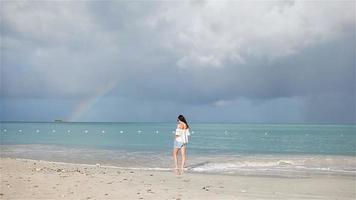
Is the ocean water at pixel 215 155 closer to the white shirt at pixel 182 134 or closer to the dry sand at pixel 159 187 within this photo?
the white shirt at pixel 182 134

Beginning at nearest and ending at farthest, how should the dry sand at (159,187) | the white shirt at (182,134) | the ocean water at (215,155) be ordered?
the dry sand at (159,187), the white shirt at (182,134), the ocean water at (215,155)

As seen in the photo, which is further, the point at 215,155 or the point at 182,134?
the point at 215,155

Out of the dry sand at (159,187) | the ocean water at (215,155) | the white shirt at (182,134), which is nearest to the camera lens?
the dry sand at (159,187)

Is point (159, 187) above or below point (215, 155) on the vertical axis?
above

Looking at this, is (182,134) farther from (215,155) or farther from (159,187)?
(215,155)

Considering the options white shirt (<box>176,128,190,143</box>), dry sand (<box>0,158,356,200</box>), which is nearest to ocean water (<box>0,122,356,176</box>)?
white shirt (<box>176,128,190,143</box>)

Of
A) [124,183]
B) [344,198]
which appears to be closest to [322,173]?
[344,198]

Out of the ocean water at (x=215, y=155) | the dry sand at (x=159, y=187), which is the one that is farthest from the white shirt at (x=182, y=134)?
the dry sand at (x=159, y=187)

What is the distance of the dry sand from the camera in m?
11.4

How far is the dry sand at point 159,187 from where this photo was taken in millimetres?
11383

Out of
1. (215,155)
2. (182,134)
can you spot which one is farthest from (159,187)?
(215,155)

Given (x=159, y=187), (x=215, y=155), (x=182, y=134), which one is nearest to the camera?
(x=159, y=187)

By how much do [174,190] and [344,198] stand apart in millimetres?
5136

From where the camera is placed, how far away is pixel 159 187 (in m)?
12.9
